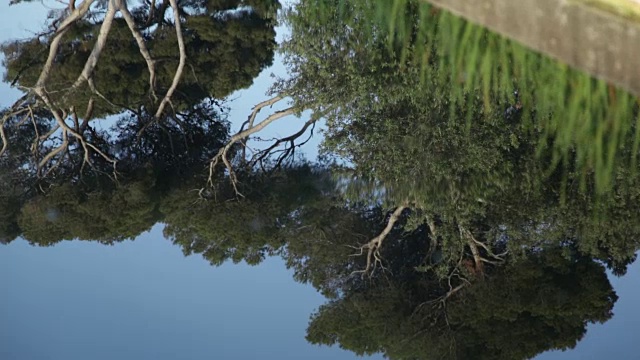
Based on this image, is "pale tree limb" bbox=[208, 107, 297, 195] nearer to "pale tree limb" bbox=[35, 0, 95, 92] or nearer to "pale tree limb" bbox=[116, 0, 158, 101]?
"pale tree limb" bbox=[116, 0, 158, 101]

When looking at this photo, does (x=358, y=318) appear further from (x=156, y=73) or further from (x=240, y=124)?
(x=156, y=73)

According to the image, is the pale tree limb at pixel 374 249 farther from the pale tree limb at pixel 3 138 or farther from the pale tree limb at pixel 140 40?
the pale tree limb at pixel 3 138

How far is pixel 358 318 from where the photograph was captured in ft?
42.6

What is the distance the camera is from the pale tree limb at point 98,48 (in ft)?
39.2

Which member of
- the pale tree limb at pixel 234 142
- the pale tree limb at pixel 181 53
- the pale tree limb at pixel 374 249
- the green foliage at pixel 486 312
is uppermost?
the pale tree limb at pixel 181 53

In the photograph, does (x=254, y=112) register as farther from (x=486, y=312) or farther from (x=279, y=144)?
(x=486, y=312)

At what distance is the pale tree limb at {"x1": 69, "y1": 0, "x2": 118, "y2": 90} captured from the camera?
470 inches

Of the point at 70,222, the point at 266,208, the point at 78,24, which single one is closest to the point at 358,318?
the point at 266,208

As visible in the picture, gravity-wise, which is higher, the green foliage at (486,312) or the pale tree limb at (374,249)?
the pale tree limb at (374,249)

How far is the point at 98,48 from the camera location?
1234 centimetres

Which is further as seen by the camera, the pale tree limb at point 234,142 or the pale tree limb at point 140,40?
the pale tree limb at point 234,142

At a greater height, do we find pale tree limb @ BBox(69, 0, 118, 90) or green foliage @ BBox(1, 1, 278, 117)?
green foliage @ BBox(1, 1, 278, 117)

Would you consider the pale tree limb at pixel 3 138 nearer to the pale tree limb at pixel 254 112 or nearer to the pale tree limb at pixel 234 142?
the pale tree limb at pixel 234 142

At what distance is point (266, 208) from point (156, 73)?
2.73 meters
